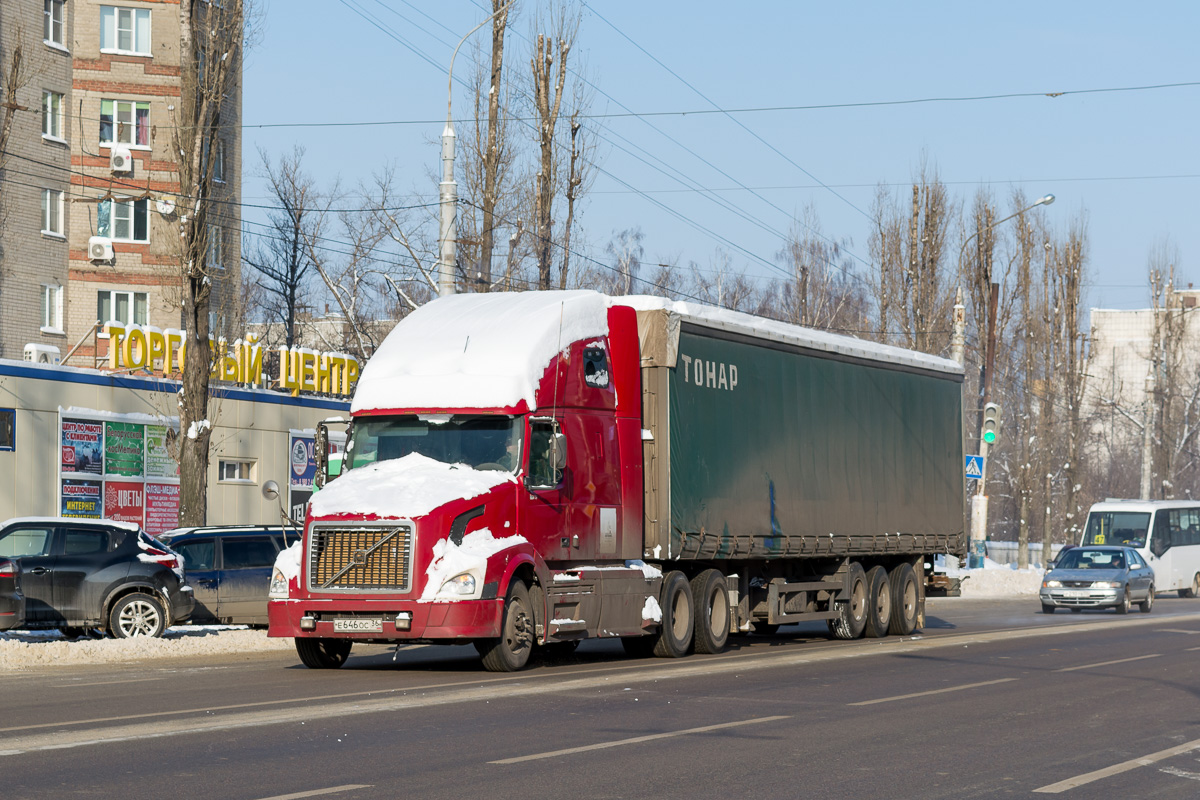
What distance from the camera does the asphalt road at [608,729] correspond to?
901 cm

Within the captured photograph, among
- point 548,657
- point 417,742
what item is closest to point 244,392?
point 548,657

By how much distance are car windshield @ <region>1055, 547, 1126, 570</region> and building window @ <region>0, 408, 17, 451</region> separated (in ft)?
74.0

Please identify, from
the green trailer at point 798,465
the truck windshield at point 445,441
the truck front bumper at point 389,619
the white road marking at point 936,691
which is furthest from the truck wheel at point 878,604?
the truck front bumper at point 389,619

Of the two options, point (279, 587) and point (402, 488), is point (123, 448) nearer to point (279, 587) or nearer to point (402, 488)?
point (279, 587)

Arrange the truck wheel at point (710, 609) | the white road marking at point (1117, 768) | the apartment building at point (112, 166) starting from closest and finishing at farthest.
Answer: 1. the white road marking at point (1117, 768)
2. the truck wheel at point (710, 609)
3. the apartment building at point (112, 166)

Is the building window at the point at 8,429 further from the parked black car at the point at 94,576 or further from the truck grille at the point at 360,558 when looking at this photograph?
the truck grille at the point at 360,558

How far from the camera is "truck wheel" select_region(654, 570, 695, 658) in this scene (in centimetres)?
1862

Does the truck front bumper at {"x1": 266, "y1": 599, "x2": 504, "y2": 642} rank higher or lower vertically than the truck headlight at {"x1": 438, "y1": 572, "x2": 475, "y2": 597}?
lower

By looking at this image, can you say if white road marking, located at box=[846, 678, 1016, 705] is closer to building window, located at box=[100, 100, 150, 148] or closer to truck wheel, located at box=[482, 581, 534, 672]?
truck wheel, located at box=[482, 581, 534, 672]

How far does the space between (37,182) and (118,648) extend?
28.0 metres

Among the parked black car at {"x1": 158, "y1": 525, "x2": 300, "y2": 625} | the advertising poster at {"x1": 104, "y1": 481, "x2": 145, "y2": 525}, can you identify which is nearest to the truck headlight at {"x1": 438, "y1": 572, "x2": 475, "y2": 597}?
the parked black car at {"x1": 158, "y1": 525, "x2": 300, "y2": 625}

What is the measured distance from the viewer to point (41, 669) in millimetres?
17188

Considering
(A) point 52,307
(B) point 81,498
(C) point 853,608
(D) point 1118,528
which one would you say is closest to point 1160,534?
(D) point 1118,528

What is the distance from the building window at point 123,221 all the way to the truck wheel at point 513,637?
34.2 meters
